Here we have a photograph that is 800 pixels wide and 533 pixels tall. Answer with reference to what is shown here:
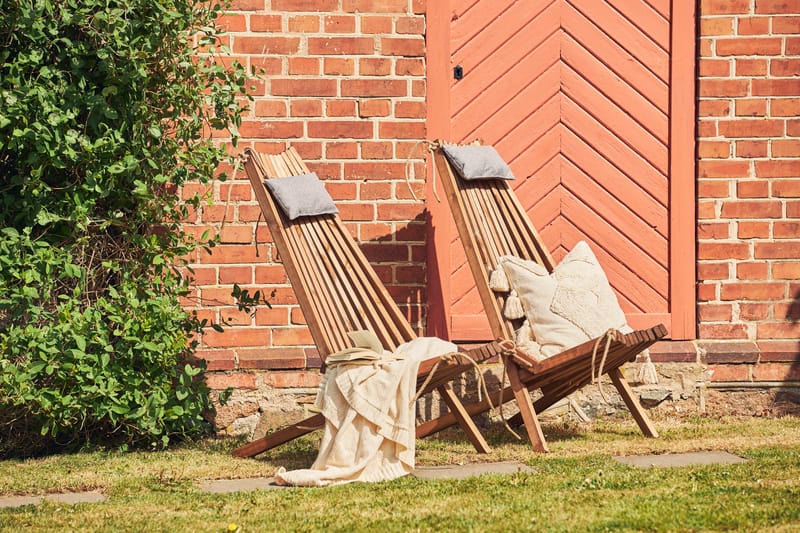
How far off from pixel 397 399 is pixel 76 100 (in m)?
1.91

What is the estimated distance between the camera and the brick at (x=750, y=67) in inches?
219

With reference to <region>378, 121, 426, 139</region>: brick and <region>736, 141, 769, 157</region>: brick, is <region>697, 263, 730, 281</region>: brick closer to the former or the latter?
<region>736, 141, 769, 157</region>: brick

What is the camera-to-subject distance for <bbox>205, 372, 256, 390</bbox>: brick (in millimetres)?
5336

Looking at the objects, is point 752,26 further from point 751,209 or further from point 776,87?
point 751,209

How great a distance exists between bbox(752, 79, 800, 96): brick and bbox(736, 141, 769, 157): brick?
253 mm

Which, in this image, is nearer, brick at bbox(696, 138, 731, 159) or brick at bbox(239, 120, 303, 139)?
brick at bbox(239, 120, 303, 139)

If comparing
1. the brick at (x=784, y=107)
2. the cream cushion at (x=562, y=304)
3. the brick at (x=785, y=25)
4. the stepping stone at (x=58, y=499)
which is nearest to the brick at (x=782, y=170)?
the brick at (x=784, y=107)

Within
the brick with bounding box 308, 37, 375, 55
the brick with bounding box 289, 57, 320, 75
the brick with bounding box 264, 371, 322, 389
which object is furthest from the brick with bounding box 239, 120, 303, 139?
the brick with bounding box 264, 371, 322, 389

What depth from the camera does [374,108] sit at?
5477mm

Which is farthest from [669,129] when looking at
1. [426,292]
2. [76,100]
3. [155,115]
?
[76,100]

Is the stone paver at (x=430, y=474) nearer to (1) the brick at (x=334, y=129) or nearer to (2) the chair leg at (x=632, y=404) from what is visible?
(2) the chair leg at (x=632, y=404)

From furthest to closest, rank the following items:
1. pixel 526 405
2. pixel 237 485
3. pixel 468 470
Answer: pixel 526 405, pixel 468 470, pixel 237 485

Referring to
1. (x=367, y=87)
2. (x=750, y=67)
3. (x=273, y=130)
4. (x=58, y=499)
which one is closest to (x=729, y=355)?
(x=750, y=67)

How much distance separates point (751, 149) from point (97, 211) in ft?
10.6
